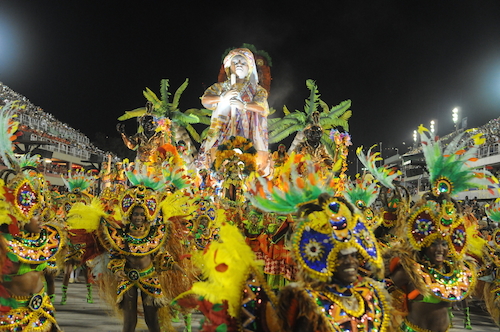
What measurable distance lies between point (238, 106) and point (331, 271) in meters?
16.1

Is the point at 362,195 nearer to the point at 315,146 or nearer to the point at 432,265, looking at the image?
the point at 432,265

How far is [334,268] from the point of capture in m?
2.59

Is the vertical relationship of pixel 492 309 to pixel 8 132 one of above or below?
below

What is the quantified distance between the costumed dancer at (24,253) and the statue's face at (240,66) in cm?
1502

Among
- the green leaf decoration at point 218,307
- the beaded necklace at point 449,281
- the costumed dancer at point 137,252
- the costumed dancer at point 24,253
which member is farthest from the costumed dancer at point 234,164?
the green leaf decoration at point 218,307

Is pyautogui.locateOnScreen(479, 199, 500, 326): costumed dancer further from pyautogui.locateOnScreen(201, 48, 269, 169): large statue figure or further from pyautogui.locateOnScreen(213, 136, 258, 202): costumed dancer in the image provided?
pyautogui.locateOnScreen(201, 48, 269, 169): large statue figure

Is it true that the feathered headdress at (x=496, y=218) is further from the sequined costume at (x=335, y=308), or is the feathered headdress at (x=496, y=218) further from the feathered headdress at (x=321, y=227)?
the feathered headdress at (x=321, y=227)

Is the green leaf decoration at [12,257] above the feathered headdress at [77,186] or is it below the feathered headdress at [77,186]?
below

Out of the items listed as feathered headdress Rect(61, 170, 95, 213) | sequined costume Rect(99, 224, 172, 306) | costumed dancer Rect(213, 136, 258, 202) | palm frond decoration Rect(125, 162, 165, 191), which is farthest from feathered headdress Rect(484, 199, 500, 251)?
costumed dancer Rect(213, 136, 258, 202)

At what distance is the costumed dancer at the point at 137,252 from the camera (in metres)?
5.03

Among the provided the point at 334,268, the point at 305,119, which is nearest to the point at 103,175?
the point at 305,119

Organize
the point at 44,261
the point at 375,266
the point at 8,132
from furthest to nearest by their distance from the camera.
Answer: the point at 8,132 → the point at 44,261 → the point at 375,266

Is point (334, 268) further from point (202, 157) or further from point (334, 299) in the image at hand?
point (202, 157)

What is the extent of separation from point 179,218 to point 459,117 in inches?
1532
